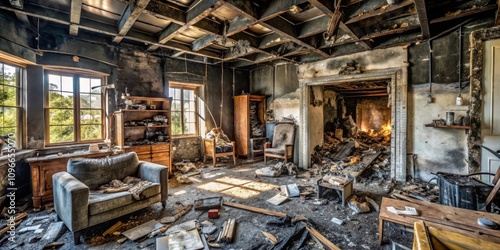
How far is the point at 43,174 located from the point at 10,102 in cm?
131

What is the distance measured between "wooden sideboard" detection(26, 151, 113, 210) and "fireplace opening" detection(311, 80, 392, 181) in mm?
5271

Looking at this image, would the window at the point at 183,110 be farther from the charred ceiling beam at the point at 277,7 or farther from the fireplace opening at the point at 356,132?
the charred ceiling beam at the point at 277,7

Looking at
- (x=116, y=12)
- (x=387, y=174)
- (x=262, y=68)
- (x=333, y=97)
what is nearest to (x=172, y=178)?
(x=116, y=12)

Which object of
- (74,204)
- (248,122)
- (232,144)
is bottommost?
(74,204)

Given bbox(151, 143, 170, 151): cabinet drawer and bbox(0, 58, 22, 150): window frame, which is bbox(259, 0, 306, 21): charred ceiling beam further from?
bbox(0, 58, 22, 150): window frame

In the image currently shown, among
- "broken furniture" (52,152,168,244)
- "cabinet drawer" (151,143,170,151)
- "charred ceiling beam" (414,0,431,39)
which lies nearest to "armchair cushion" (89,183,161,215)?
"broken furniture" (52,152,168,244)

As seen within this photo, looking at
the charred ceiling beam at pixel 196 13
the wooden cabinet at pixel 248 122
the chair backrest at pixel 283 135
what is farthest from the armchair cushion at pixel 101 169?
the chair backrest at pixel 283 135

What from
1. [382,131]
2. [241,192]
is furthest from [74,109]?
[382,131]

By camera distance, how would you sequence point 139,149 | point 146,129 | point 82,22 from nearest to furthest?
point 82,22
point 139,149
point 146,129

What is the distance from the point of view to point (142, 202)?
2.94 meters

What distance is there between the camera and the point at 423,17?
3.00m

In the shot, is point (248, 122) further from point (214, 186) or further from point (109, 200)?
point (109, 200)

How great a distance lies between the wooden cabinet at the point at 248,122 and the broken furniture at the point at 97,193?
11.3 ft

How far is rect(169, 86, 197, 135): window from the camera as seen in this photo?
19.7ft
